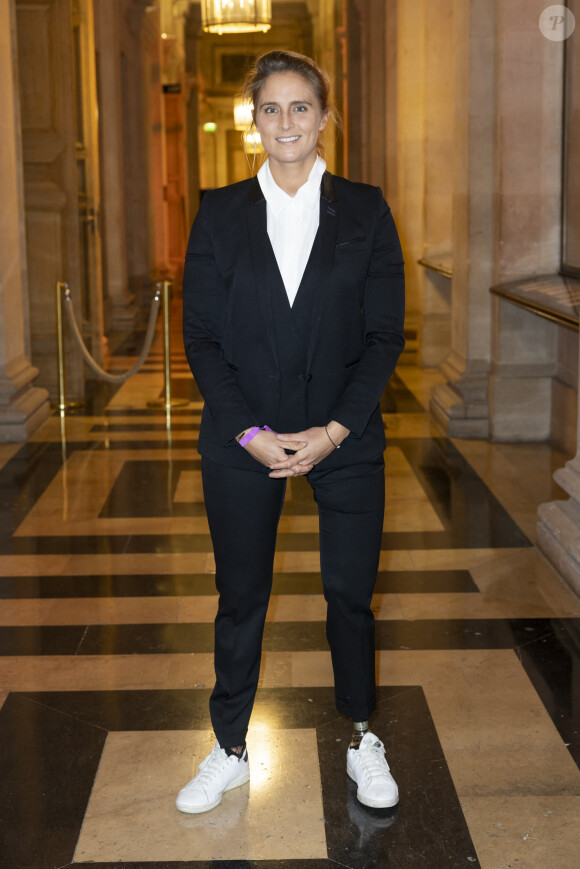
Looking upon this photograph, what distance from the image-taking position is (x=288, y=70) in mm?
2578

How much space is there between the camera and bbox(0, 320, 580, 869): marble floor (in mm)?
2773

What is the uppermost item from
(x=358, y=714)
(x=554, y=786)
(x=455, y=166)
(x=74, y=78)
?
(x=74, y=78)

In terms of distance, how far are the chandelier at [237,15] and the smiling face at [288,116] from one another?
1013cm

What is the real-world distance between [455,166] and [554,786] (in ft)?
18.4

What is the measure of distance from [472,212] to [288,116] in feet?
16.7

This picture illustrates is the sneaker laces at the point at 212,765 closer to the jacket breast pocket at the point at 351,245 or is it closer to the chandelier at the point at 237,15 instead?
the jacket breast pocket at the point at 351,245

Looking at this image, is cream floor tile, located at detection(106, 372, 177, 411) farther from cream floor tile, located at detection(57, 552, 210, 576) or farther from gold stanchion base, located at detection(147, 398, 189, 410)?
cream floor tile, located at detection(57, 552, 210, 576)

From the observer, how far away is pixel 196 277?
2688mm

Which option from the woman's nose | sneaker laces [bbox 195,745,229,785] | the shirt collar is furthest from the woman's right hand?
sneaker laces [bbox 195,745,229,785]

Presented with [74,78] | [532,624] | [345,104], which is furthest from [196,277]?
[345,104]

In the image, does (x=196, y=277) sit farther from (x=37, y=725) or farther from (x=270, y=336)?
(x=37, y=725)

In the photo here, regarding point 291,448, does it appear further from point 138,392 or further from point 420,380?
point 420,380

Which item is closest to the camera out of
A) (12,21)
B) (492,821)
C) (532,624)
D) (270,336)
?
(270,336)

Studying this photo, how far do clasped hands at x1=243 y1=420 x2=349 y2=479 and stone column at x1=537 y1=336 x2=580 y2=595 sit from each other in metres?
2.06
